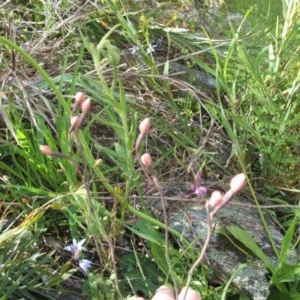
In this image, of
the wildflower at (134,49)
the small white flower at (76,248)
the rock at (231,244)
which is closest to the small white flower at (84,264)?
the small white flower at (76,248)

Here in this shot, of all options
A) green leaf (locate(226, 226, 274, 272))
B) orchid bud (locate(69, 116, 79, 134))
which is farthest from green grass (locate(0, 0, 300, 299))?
orchid bud (locate(69, 116, 79, 134))

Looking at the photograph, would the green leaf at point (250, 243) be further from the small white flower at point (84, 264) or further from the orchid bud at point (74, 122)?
the orchid bud at point (74, 122)

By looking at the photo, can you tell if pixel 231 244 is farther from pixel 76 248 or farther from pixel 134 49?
pixel 134 49

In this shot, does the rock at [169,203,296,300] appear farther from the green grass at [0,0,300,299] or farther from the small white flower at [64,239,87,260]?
the small white flower at [64,239,87,260]

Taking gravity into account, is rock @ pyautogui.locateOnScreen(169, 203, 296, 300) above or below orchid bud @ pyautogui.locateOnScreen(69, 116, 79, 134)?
below

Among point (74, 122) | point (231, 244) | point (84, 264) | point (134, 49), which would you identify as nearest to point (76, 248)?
point (84, 264)

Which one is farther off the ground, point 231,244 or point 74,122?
point 74,122

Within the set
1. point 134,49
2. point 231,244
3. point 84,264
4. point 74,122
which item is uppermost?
point 74,122

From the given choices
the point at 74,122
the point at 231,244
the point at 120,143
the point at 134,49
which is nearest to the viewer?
the point at 74,122
